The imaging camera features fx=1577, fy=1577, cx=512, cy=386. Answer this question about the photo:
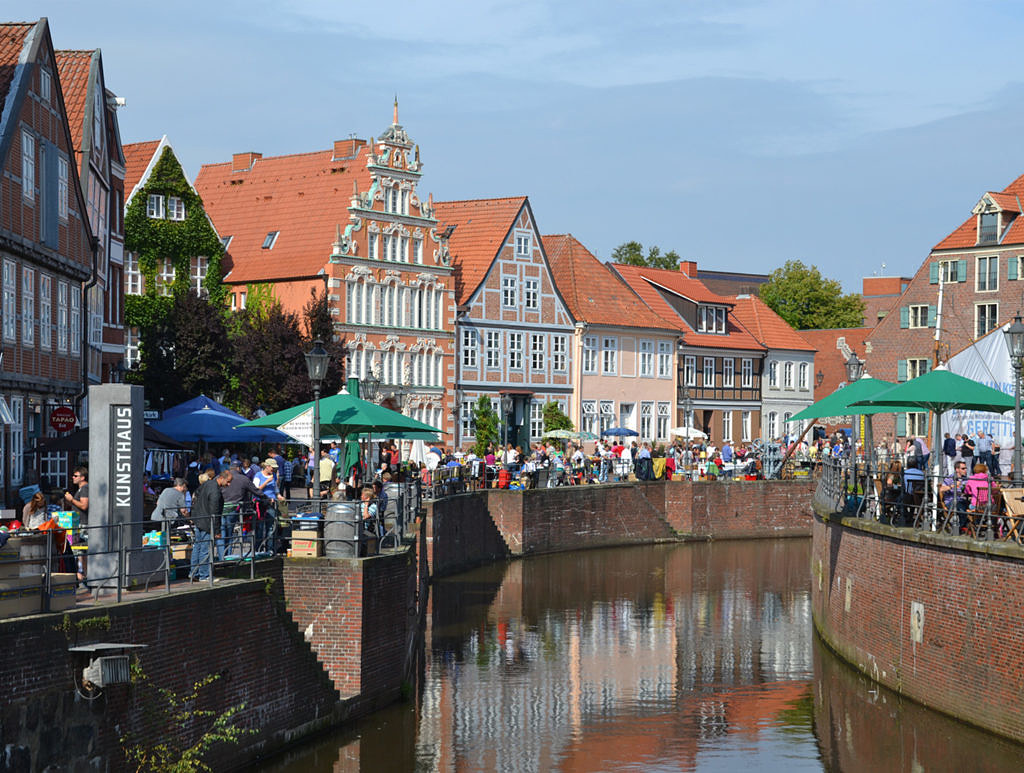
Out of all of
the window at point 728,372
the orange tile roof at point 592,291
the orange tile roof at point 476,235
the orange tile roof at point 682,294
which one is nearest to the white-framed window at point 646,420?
the orange tile roof at point 592,291

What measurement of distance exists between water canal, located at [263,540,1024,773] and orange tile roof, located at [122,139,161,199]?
65.1ft

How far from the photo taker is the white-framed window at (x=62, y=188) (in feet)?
106

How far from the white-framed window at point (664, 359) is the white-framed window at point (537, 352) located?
8499 millimetres

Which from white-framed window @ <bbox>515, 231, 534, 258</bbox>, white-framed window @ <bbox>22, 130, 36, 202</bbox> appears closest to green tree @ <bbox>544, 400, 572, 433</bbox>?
white-framed window @ <bbox>515, 231, 534, 258</bbox>

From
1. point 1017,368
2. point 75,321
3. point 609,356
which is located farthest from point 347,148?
point 1017,368

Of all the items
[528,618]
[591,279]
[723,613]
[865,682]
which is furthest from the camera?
[591,279]

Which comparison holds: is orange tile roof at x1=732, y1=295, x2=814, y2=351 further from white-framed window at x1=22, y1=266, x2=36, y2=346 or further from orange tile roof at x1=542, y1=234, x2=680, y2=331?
white-framed window at x1=22, y1=266, x2=36, y2=346

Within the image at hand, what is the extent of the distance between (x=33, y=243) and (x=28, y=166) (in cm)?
151

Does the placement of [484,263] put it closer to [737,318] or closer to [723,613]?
[737,318]

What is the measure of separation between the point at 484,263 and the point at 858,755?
42.8 metres

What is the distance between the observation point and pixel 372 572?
22.1 m

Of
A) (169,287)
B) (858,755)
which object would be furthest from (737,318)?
(858,755)

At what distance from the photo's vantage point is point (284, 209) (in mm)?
60219

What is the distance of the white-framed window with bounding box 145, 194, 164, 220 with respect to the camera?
52906mm
